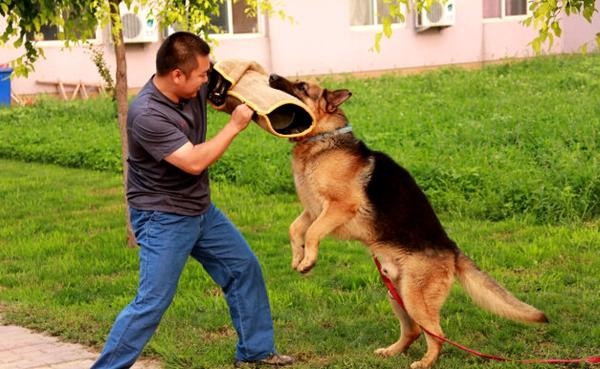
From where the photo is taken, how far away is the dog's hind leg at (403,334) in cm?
562

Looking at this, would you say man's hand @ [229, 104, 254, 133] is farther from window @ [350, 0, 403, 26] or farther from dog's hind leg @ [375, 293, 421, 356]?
window @ [350, 0, 403, 26]

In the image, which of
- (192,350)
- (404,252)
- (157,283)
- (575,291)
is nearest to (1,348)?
(192,350)

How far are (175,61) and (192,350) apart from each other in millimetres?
1902

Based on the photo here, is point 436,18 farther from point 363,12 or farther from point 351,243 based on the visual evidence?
point 351,243

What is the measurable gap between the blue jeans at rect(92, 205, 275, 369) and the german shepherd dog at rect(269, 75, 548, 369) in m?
0.37

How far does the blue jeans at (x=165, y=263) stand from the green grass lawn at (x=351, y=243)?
2.06 feet

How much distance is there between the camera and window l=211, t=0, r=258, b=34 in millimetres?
22609

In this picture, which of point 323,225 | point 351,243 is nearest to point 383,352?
point 323,225

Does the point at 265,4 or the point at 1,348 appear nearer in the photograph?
the point at 1,348

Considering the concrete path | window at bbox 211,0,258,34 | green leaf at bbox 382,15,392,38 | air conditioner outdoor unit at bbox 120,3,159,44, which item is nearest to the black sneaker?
the concrete path

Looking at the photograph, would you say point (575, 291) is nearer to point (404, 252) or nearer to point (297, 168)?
point (404, 252)

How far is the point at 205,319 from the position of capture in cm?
644

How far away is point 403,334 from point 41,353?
89.7 inches

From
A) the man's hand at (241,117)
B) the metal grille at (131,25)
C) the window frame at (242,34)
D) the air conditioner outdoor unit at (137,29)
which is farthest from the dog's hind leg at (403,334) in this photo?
the window frame at (242,34)
